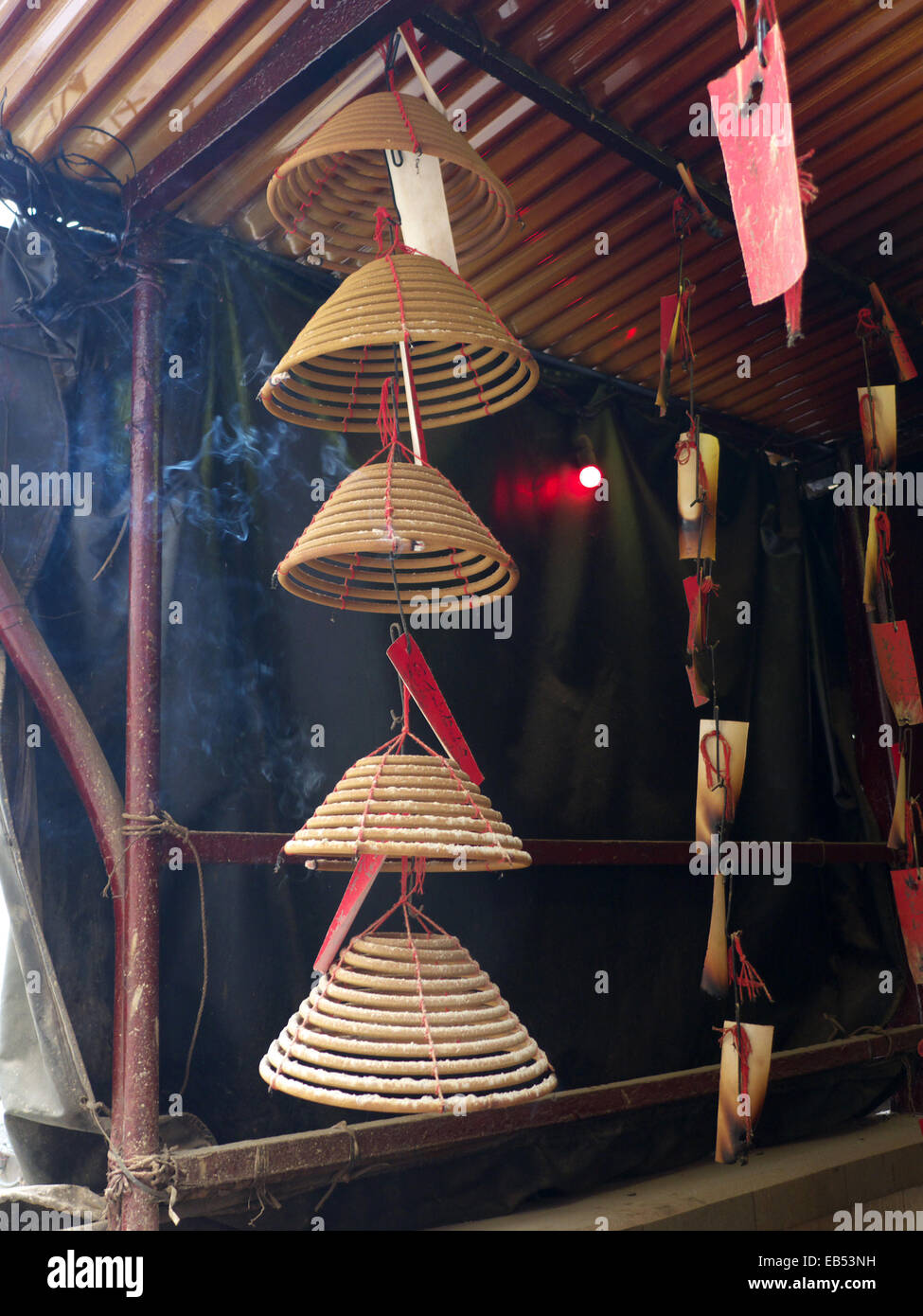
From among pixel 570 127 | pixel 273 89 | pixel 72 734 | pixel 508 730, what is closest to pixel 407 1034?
pixel 72 734

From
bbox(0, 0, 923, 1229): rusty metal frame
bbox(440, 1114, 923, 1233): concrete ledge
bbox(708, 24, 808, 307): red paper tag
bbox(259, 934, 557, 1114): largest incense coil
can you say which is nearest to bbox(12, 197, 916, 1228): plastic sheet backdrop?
bbox(440, 1114, 923, 1233): concrete ledge

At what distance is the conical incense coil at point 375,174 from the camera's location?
2.00 metres

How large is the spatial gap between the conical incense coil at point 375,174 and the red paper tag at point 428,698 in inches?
36.6

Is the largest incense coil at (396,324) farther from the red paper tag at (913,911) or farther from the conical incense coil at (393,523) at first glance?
the red paper tag at (913,911)

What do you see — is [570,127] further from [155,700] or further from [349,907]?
[349,907]

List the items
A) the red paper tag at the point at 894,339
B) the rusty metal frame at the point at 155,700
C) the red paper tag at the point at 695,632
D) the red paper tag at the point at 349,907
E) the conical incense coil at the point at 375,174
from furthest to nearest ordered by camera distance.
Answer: the red paper tag at the point at 894,339 → the red paper tag at the point at 695,632 → the rusty metal frame at the point at 155,700 → the conical incense coil at the point at 375,174 → the red paper tag at the point at 349,907

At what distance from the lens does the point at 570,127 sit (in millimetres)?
2855

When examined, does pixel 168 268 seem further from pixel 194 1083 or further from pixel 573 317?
pixel 194 1083

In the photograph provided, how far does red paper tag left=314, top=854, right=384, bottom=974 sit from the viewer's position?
188cm

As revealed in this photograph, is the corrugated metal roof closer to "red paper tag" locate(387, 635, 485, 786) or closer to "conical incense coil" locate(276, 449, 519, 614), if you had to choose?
"conical incense coil" locate(276, 449, 519, 614)

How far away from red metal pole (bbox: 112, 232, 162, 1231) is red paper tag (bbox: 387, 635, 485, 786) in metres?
0.87

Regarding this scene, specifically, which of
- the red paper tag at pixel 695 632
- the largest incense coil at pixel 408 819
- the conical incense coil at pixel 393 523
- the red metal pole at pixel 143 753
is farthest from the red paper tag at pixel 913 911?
the red metal pole at pixel 143 753

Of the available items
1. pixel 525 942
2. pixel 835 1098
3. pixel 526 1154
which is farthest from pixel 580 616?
pixel 835 1098

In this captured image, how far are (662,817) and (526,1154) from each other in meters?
1.31
